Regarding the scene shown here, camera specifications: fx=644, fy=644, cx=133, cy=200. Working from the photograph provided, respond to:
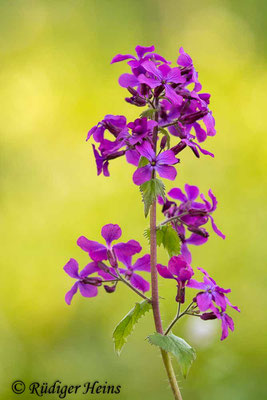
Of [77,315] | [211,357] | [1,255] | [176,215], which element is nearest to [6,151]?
[1,255]

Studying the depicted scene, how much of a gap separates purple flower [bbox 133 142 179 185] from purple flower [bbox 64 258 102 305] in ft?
0.69

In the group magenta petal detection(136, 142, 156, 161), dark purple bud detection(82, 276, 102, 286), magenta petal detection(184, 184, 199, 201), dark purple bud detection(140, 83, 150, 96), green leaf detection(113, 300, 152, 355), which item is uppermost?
dark purple bud detection(140, 83, 150, 96)

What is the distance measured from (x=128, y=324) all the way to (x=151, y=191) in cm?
26

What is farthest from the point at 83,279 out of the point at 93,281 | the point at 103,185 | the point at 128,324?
Answer: the point at 103,185

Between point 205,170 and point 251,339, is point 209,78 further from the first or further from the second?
point 251,339

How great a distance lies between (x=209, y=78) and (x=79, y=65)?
31.7 inches

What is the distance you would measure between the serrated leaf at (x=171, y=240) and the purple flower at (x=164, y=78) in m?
0.24

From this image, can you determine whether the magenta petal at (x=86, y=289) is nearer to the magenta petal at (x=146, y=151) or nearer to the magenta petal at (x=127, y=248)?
the magenta petal at (x=127, y=248)

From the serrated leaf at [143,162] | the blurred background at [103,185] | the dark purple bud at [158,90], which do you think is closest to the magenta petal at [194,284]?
the serrated leaf at [143,162]

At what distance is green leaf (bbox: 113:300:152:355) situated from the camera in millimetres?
1154

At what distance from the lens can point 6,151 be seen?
359cm

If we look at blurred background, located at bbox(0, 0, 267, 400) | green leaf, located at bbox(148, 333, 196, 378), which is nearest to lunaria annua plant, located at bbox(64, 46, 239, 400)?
green leaf, located at bbox(148, 333, 196, 378)

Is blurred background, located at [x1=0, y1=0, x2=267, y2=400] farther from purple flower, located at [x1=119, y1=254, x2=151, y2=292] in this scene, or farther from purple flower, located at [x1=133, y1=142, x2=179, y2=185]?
purple flower, located at [x1=133, y1=142, x2=179, y2=185]

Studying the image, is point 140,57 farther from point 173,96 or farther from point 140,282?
point 140,282
